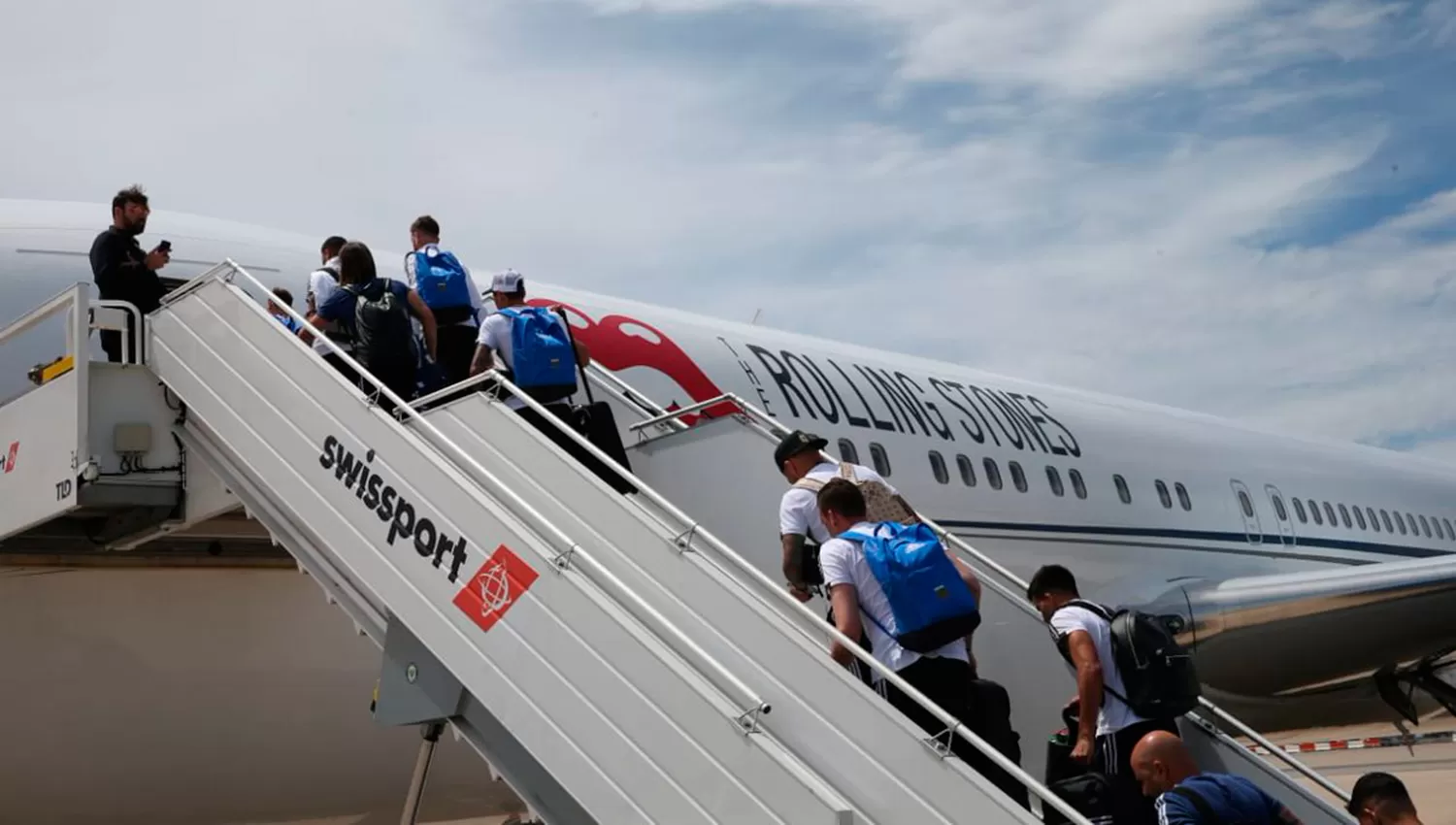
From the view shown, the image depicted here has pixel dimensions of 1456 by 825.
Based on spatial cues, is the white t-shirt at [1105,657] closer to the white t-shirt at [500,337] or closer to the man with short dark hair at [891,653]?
the man with short dark hair at [891,653]

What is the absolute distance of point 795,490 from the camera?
478 centimetres

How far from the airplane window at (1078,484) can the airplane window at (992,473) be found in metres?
1.22

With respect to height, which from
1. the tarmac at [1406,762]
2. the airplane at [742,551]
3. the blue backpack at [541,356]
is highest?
the blue backpack at [541,356]

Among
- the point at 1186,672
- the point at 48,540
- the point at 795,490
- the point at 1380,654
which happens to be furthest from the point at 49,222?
the point at 1380,654

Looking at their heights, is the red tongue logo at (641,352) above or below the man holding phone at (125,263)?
below

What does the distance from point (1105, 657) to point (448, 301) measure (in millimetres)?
3072

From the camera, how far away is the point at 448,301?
611cm

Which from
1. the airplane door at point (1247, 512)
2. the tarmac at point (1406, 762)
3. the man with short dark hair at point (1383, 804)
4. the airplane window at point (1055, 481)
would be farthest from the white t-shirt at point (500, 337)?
the airplane door at point (1247, 512)

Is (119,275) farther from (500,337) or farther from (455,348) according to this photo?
(500,337)

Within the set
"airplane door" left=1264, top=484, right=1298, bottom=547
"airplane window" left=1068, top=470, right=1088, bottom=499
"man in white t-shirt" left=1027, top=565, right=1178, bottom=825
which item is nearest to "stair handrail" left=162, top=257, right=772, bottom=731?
"man in white t-shirt" left=1027, top=565, right=1178, bottom=825

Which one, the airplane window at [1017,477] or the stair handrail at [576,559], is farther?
the airplane window at [1017,477]

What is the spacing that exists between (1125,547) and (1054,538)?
1240 mm

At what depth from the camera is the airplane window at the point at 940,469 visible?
422 inches

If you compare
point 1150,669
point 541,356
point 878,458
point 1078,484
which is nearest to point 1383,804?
point 1150,669
